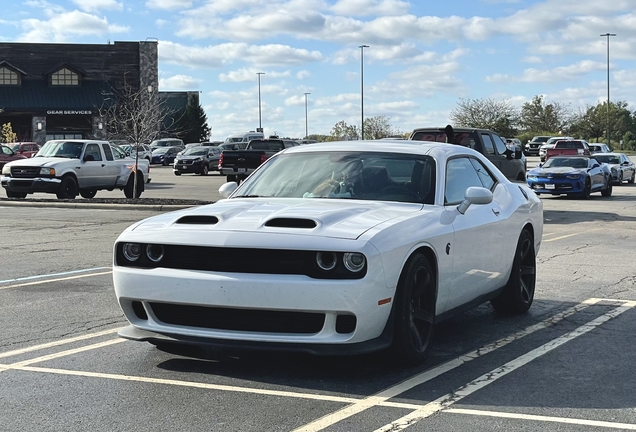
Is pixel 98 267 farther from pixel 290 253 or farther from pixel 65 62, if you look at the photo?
pixel 65 62

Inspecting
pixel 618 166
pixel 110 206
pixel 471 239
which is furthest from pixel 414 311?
pixel 618 166

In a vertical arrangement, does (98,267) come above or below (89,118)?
below

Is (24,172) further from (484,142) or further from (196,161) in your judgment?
(196,161)

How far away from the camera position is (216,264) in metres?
5.63

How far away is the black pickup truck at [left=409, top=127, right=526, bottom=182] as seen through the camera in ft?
63.6

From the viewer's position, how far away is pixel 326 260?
5.50 meters

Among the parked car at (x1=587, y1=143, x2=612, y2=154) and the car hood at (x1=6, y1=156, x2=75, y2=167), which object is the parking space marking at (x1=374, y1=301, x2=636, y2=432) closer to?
the car hood at (x1=6, y1=156, x2=75, y2=167)

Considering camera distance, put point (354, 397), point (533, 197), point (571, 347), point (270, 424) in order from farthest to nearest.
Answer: point (533, 197) → point (571, 347) → point (354, 397) → point (270, 424)

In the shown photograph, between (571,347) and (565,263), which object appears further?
(565,263)

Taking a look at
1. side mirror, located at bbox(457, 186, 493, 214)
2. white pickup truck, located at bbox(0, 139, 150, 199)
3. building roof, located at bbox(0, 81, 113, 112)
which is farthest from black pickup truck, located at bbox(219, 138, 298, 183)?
building roof, located at bbox(0, 81, 113, 112)

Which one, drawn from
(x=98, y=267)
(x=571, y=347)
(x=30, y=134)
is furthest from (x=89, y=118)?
(x=571, y=347)

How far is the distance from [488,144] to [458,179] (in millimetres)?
13047

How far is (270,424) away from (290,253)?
1.14 metres

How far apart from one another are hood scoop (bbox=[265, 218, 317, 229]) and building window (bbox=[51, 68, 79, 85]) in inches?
→ 2604
